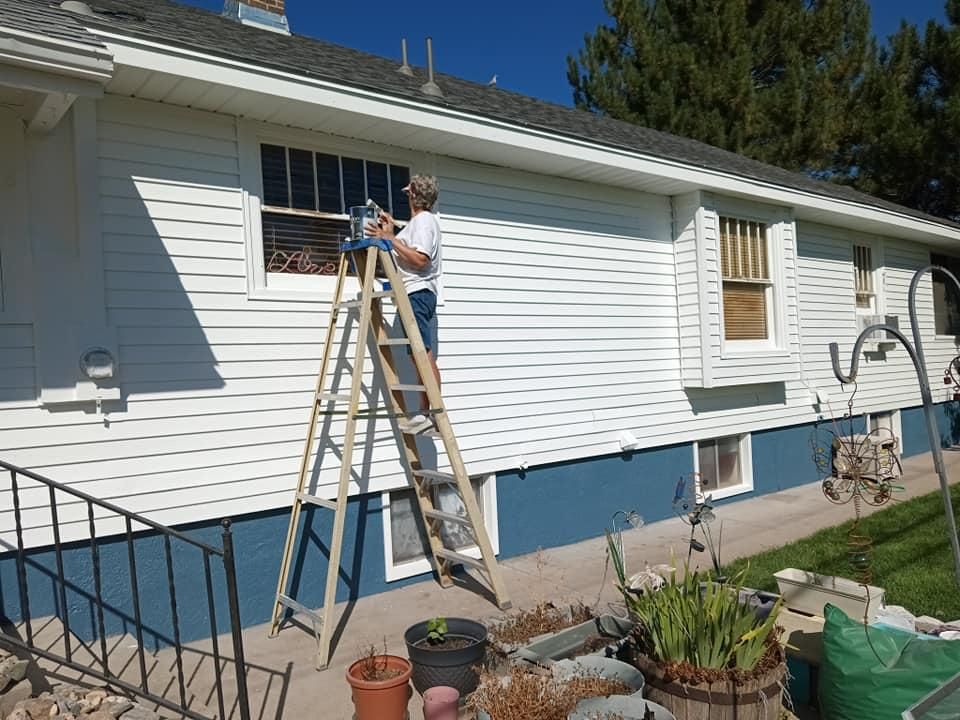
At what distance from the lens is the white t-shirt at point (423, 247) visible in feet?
15.6

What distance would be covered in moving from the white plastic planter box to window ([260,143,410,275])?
3630mm

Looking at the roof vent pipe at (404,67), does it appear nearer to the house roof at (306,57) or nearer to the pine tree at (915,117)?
the house roof at (306,57)

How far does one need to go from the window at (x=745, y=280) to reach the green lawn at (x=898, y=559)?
7.68ft

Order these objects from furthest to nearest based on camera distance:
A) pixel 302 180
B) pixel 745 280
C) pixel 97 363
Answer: pixel 745 280 < pixel 302 180 < pixel 97 363

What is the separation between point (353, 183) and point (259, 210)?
83 centimetres

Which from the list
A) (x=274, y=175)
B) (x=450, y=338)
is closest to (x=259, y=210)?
(x=274, y=175)

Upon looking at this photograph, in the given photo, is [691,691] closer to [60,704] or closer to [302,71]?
[60,704]

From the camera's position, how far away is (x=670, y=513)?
763 centimetres

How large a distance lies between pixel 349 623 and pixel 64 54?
3636 mm

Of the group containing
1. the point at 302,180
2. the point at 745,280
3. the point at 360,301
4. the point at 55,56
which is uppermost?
the point at 55,56

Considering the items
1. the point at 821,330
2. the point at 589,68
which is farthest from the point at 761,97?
the point at 821,330

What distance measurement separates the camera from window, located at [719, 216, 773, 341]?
7.93 m

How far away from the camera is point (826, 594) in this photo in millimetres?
3605

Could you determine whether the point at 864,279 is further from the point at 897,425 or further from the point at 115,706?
the point at 115,706
